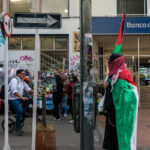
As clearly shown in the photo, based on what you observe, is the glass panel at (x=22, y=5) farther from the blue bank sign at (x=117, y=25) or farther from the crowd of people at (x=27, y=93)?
the crowd of people at (x=27, y=93)

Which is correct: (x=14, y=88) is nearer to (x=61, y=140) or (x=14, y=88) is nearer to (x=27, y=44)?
(x=61, y=140)

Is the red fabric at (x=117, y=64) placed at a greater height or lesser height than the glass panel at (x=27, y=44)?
lesser

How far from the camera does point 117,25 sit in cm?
1373

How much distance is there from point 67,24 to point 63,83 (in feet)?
16.5

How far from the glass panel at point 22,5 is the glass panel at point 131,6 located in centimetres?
471

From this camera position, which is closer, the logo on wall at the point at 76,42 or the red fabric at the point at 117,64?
the red fabric at the point at 117,64

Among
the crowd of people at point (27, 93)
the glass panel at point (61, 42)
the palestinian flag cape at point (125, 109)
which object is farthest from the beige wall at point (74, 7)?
the palestinian flag cape at point (125, 109)

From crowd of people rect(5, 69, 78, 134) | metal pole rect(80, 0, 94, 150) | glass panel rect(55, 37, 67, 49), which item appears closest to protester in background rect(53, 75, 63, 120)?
crowd of people rect(5, 69, 78, 134)

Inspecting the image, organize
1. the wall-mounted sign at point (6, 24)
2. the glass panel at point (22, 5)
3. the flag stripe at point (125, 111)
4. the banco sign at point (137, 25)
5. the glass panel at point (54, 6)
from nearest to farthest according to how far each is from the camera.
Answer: the flag stripe at point (125, 111) → the wall-mounted sign at point (6, 24) → the banco sign at point (137, 25) → the glass panel at point (54, 6) → the glass panel at point (22, 5)

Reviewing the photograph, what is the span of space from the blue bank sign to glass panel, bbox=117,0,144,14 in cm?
134

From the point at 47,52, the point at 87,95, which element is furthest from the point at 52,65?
the point at 87,95

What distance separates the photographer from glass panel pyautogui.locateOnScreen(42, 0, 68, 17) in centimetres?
1473

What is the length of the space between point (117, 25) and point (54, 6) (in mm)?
3645

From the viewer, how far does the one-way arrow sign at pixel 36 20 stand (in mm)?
5199
